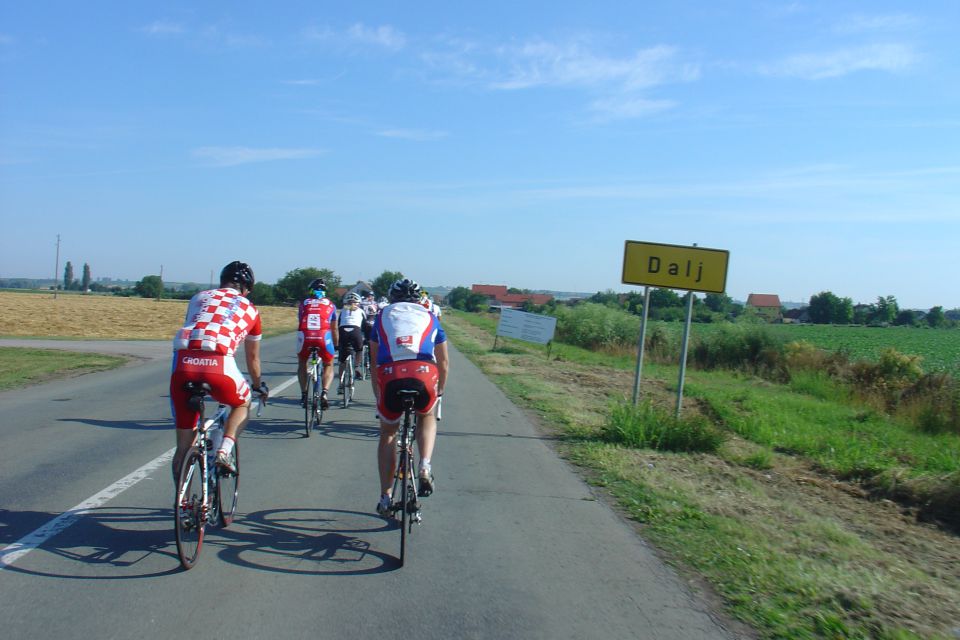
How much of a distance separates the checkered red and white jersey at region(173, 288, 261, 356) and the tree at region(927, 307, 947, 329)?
240ft

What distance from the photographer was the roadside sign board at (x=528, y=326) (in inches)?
1106

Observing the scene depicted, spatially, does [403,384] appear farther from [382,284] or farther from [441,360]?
[382,284]

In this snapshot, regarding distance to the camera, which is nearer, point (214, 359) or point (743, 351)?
point (214, 359)

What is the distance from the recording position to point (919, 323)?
73.3 m

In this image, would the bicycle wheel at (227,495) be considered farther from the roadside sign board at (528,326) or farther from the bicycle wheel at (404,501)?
the roadside sign board at (528,326)

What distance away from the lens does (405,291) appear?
5969 mm

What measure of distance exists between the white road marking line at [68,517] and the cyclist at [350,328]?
15.7 feet

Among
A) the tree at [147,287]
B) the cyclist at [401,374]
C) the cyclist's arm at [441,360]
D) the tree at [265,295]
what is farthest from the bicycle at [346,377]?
the tree at [147,287]

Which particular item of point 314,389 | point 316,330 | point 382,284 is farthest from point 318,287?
point 382,284

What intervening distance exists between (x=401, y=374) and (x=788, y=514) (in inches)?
157

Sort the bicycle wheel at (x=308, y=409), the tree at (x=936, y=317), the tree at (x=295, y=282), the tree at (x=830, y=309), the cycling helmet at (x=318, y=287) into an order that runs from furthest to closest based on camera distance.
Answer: the tree at (x=295, y=282)
the tree at (x=830, y=309)
the tree at (x=936, y=317)
the cycling helmet at (x=318, y=287)
the bicycle wheel at (x=308, y=409)

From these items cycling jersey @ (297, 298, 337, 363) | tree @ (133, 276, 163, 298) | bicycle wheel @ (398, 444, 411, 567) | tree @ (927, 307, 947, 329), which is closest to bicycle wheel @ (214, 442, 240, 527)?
bicycle wheel @ (398, 444, 411, 567)

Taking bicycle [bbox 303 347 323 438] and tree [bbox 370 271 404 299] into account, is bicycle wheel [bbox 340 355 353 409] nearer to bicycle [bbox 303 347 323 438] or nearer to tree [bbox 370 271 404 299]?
bicycle [bbox 303 347 323 438]

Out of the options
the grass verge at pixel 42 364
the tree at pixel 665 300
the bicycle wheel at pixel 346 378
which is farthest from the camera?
the tree at pixel 665 300
